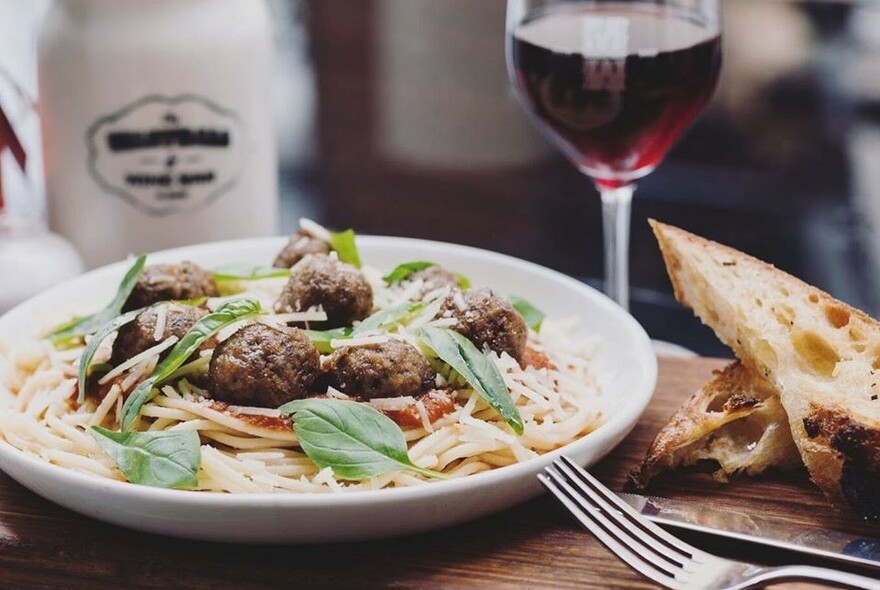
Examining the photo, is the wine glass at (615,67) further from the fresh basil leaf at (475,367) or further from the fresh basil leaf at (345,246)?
the fresh basil leaf at (475,367)

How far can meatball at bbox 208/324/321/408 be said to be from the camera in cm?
272

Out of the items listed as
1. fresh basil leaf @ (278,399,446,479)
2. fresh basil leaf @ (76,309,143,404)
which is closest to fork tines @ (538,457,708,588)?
fresh basil leaf @ (278,399,446,479)

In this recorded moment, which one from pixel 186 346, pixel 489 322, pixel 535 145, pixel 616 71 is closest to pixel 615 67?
pixel 616 71

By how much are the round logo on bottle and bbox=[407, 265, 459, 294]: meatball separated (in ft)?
4.61

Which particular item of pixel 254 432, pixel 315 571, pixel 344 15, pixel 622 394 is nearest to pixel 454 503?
pixel 315 571

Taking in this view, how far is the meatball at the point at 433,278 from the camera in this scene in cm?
329

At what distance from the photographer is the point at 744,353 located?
3.10m

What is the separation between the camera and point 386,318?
3.01 m

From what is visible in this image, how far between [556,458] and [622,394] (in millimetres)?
614

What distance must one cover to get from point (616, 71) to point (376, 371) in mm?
1303

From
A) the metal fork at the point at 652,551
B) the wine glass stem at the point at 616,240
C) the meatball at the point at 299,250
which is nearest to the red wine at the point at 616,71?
the wine glass stem at the point at 616,240

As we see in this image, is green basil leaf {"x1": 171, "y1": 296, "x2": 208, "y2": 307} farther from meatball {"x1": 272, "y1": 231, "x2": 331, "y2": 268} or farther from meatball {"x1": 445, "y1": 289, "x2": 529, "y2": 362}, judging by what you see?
meatball {"x1": 445, "y1": 289, "x2": 529, "y2": 362}

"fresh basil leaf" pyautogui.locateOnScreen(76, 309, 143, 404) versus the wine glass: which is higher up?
the wine glass

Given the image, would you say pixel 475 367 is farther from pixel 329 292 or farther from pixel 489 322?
pixel 329 292
